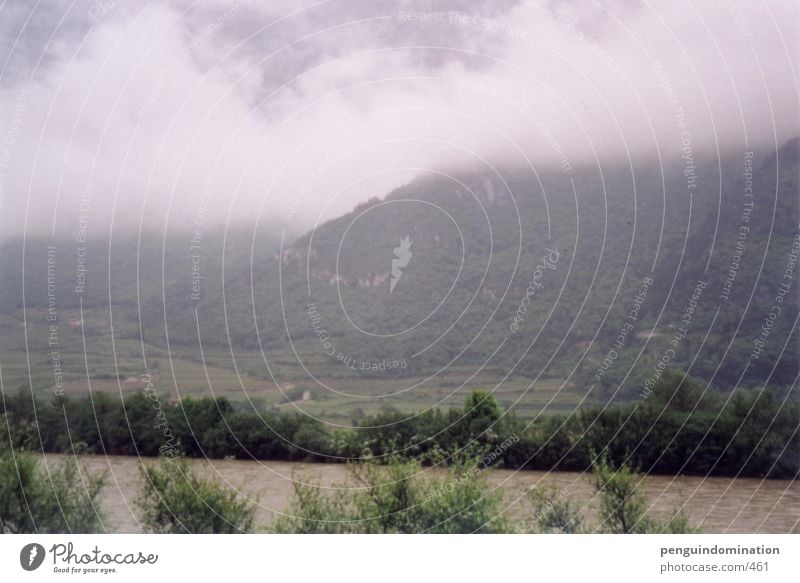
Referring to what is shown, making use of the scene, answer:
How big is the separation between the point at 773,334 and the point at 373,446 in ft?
17.9

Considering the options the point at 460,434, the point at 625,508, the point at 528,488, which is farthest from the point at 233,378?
the point at 625,508

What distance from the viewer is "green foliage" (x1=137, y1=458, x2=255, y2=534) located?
9.26 m

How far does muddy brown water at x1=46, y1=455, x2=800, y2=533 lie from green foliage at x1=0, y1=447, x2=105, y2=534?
19 centimetres

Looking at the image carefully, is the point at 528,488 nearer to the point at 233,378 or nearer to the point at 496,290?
the point at 496,290

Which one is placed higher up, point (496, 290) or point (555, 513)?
point (496, 290)

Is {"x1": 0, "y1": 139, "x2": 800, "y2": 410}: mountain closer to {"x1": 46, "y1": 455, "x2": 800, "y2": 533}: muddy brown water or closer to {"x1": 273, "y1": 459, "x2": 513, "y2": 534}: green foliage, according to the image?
{"x1": 46, "y1": 455, "x2": 800, "y2": 533}: muddy brown water

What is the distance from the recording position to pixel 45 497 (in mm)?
9328

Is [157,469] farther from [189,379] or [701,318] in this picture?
[701,318]

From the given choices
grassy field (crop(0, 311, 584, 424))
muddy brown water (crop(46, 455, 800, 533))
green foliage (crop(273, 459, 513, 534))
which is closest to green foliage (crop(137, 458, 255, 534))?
muddy brown water (crop(46, 455, 800, 533))

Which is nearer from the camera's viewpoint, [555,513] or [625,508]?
[555,513]

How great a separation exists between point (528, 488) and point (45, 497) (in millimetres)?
5717

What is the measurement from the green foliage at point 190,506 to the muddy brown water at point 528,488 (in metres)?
0.16

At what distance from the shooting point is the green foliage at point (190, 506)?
9258 millimetres
